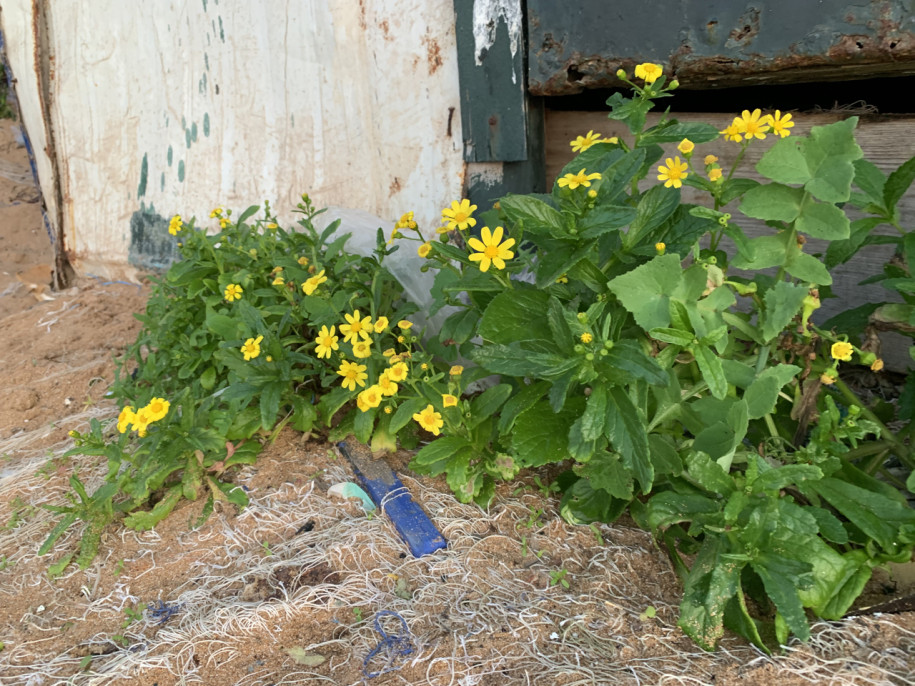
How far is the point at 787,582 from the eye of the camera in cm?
122

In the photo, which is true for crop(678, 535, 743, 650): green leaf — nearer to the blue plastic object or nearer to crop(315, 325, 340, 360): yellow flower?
the blue plastic object

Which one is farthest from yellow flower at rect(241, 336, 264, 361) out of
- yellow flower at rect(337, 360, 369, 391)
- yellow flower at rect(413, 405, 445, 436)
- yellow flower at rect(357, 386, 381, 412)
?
yellow flower at rect(413, 405, 445, 436)

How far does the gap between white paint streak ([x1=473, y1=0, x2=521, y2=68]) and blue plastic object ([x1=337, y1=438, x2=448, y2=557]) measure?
1.38m

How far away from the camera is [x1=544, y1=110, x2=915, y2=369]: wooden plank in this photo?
2.00 metres

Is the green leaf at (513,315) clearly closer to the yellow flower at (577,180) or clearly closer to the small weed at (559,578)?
the yellow flower at (577,180)

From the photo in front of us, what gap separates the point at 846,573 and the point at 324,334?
135 centimetres

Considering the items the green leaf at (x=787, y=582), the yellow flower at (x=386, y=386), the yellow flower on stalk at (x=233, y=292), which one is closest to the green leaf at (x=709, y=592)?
the green leaf at (x=787, y=582)

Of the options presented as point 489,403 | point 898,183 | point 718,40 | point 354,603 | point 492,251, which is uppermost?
point 718,40

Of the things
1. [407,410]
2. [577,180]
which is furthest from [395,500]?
[577,180]

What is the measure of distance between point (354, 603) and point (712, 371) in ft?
3.08

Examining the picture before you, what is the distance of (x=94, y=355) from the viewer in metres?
3.14

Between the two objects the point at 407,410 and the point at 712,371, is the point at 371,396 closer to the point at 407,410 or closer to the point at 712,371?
the point at 407,410

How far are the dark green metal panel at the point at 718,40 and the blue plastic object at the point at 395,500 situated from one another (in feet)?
4.51

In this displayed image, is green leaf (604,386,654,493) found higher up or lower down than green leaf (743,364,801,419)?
lower down
